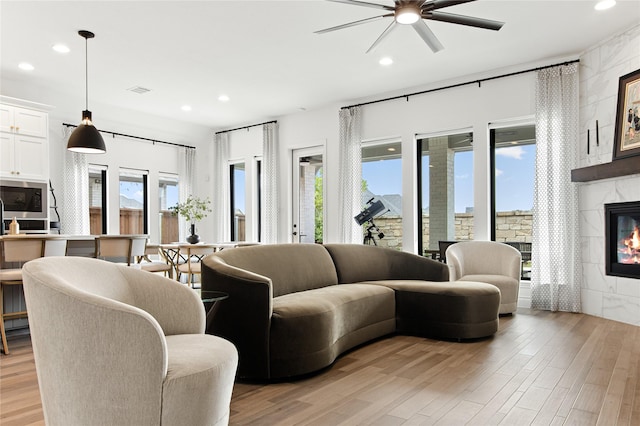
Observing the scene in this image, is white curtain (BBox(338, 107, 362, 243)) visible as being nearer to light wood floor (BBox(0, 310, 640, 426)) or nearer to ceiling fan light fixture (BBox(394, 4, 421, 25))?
light wood floor (BBox(0, 310, 640, 426))

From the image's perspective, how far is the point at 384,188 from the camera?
707 centimetres

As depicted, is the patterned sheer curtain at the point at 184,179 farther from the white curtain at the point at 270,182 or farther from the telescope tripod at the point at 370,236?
the telescope tripod at the point at 370,236

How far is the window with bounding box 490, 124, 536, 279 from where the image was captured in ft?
19.1

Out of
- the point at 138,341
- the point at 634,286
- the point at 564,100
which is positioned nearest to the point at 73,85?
the point at 138,341

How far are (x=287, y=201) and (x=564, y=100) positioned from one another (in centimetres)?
454

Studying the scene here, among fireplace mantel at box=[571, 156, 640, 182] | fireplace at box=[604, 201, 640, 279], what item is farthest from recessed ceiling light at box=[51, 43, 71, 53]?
fireplace at box=[604, 201, 640, 279]

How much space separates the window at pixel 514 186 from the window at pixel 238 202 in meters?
4.69

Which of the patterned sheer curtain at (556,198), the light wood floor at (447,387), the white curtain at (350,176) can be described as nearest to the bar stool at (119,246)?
the light wood floor at (447,387)

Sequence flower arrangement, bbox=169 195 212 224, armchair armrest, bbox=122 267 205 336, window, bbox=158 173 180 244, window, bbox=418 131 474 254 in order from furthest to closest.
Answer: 1. window, bbox=158 173 180 244
2. flower arrangement, bbox=169 195 212 224
3. window, bbox=418 131 474 254
4. armchair armrest, bbox=122 267 205 336

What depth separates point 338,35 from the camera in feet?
15.6

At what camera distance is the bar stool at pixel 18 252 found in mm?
3652

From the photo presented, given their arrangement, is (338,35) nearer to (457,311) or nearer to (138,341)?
(457,311)

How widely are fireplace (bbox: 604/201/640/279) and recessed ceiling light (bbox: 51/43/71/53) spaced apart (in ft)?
20.2

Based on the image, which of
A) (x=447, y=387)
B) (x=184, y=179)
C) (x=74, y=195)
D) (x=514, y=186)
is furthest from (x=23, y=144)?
(x=514, y=186)
